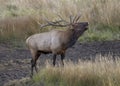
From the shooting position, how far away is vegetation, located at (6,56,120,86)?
8.19 meters

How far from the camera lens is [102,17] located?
15.7 m

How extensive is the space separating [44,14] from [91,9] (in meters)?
1.72

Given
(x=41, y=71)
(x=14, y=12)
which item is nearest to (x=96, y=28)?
(x=14, y=12)

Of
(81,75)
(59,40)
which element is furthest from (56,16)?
(81,75)

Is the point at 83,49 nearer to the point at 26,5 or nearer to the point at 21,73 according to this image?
the point at 21,73

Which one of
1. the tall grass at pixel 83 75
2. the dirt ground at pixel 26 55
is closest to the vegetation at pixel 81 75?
the tall grass at pixel 83 75

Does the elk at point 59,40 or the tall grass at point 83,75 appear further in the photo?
the elk at point 59,40

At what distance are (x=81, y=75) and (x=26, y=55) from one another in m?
4.91

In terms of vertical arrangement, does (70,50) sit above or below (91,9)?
below

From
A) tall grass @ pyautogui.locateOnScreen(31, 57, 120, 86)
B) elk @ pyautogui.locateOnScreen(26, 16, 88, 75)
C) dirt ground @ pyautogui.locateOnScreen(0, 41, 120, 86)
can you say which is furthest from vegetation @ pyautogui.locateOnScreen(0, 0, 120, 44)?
tall grass @ pyautogui.locateOnScreen(31, 57, 120, 86)

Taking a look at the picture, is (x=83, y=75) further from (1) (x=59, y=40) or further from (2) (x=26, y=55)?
(2) (x=26, y=55)

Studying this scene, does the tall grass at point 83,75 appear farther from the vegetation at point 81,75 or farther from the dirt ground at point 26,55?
the dirt ground at point 26,55

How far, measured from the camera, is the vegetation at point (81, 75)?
26.9 ft

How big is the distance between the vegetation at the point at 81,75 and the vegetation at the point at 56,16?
563 centimetres
